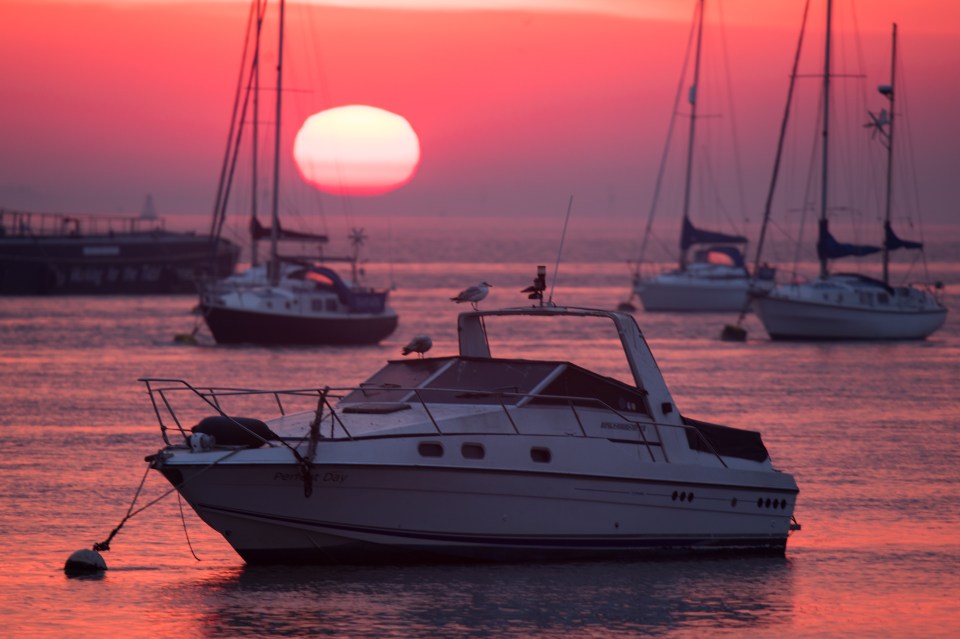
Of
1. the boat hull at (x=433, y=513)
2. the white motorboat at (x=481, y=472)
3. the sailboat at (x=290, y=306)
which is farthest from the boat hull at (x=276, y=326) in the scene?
the boat hull at (x=433, y=513)

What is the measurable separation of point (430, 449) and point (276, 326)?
3992 cm

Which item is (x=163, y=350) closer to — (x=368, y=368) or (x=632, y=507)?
(x=368, y=368)

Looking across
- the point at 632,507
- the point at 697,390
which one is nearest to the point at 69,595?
the point at 632,507

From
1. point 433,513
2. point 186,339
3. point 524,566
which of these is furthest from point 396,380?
point 186,339

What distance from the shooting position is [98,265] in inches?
4126

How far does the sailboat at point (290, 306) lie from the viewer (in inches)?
2201

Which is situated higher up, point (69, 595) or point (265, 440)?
point (265, 440)

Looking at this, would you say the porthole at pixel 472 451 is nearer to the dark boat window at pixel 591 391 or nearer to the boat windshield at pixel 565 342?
the dark boat window at pixel 591 391

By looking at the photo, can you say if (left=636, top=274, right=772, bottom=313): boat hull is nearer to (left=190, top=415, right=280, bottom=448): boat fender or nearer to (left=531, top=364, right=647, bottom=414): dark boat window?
(left=531, top=364, right=647, bottom=414): dark boat window

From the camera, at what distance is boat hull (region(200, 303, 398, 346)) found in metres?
55.8

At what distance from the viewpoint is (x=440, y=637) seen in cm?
1474

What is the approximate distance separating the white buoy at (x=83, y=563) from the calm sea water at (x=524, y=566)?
6.5 inches

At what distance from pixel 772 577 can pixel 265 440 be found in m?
6.15

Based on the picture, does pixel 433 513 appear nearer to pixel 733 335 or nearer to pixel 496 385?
pixel 496 385
